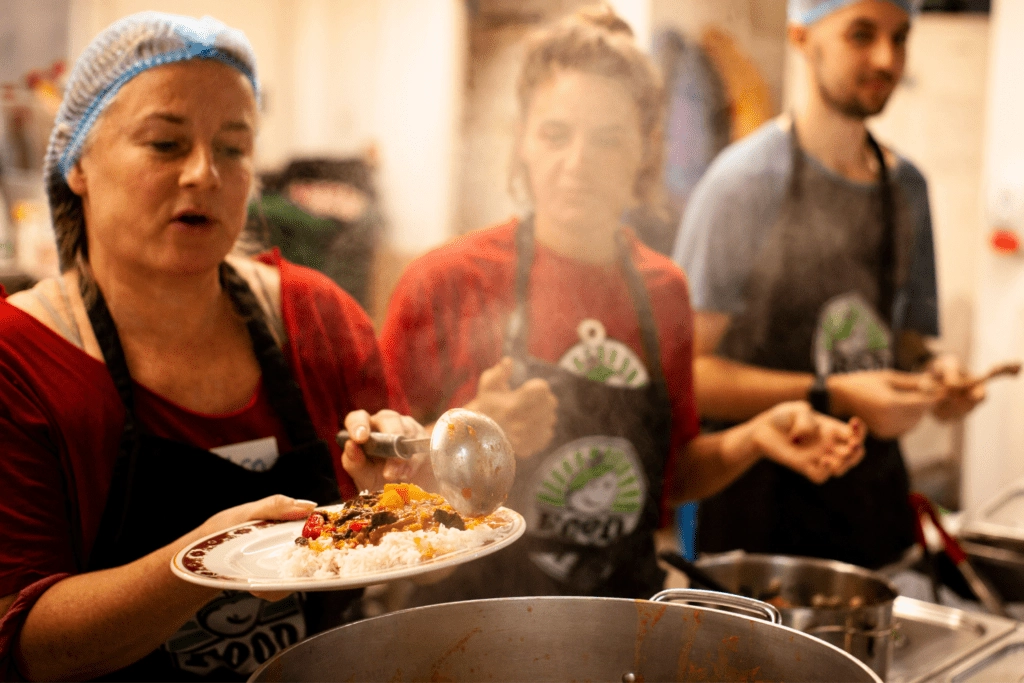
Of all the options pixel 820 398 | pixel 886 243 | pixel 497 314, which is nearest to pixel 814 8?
pixel 886 243

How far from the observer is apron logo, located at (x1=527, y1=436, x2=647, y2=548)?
1.90 m

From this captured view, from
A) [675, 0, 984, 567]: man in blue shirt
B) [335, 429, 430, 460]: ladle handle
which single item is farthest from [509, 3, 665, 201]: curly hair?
[335, 429, 430, 460]: ladle handle

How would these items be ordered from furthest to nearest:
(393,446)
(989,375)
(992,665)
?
(989,375) → (992,665) → (393,446)

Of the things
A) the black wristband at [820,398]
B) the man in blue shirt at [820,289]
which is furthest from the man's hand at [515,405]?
the black wristband at [820,398]

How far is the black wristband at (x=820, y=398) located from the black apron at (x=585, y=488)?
65cm

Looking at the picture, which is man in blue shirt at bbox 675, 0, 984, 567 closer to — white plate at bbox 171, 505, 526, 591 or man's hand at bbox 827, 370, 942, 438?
man's hand at bbox 827, 370, 942, 438

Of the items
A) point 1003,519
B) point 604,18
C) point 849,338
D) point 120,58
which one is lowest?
point 1003,519

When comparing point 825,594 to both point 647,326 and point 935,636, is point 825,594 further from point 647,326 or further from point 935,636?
point 647,326

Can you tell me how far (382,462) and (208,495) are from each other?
0.24m

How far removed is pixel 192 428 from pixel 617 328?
0.95m

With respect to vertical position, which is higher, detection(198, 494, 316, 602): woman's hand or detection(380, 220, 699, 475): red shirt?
detection(380, 220, 699, 475): red shirt

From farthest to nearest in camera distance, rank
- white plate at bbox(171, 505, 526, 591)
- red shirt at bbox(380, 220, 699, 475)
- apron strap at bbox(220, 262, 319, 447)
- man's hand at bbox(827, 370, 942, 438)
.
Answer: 1. man's hand at bbox(827, 370, 942, 438)
2. red shirt at bbox(380, 220, 699, 475)
3. apron strap at bbox(220, 262, 319, 447)
4. white plate at bbox(171, 505, 526, 591)

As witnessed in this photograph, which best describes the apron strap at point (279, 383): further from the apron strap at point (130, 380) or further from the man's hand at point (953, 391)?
the man's hand at point (953, 391)

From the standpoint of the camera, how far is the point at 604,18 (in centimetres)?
197
